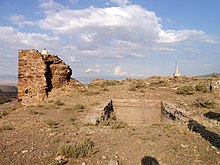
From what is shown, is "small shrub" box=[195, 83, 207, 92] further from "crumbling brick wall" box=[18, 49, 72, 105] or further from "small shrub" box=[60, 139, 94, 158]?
"small shrub" box=[60, 139, 94, 158]

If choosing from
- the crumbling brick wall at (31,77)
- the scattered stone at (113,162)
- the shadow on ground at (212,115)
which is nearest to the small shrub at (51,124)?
the scattered stone at (113,162)

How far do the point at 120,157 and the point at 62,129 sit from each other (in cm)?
250

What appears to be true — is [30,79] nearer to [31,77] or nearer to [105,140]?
[31,77]

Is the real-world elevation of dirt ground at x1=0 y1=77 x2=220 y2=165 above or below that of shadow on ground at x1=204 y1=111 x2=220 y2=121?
below

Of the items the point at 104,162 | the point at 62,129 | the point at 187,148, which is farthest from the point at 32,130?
the point at 187,148

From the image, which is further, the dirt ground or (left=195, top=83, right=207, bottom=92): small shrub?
(left=195, top=83, right=207, bottom=92): small shrub

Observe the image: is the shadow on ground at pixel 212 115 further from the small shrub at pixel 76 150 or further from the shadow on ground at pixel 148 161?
the small shrub at pixel 76 150

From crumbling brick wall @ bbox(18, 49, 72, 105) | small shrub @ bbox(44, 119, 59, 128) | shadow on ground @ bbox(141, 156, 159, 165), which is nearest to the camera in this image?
shadow on ground @ bbox(141, 156, 159, 165)

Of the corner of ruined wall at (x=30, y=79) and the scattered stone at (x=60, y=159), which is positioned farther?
the corner of ruined wall at (x=30, y=79)

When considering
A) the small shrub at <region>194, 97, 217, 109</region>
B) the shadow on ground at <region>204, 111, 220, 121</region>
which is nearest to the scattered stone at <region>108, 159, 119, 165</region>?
the shadow on ground at <region>204, 111, 220, 121</region>

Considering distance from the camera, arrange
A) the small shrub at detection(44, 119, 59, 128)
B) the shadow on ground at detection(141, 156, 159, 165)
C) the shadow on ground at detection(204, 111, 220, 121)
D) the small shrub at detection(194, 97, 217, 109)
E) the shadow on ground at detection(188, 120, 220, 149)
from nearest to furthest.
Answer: the shadow on ground at detection(141, 156, 159, 165) → the shadow on ground at detection(188, 120, 220, 149) → the small shrub at detection(44, 119, 59, 128) → the shadow on ground at detection(204, 111, 220, 121) → the small shrub at detection(194, 97, 217, 109)

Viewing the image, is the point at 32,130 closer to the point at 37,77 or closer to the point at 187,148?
the point at 187,148

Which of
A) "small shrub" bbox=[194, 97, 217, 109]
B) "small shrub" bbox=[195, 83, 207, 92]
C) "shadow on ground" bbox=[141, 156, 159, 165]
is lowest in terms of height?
"shadow on ground" bbox=[141, 156, 159, 165]

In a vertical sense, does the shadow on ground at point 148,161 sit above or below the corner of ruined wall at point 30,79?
below
